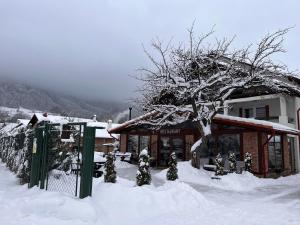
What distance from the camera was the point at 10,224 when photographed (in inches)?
265

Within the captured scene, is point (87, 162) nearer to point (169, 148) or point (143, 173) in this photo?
point (143, 173)

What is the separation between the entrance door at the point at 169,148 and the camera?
950 inches

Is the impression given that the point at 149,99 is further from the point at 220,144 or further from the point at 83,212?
the point at 83,212

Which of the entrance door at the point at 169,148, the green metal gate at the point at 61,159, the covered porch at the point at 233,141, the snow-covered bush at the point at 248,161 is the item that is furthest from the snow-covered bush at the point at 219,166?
the green metal gate at the point at 61,159

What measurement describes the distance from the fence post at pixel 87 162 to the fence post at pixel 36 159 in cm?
291

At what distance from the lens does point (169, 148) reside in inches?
976

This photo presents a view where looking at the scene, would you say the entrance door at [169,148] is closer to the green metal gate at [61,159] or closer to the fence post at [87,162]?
the green metal gate at [61,159]

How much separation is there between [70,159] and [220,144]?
12.1 metres

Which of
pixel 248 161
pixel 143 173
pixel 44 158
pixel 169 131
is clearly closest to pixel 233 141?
pixel 248 161

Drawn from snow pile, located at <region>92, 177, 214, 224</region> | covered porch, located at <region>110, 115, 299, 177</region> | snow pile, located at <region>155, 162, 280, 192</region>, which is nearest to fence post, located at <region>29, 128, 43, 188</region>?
snow pile, located at <region>92, 177, 214, 224</region>

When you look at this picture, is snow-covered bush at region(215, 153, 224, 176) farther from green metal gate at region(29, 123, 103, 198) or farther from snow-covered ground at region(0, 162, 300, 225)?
green metal gate at region(29, 123, 103, 198)

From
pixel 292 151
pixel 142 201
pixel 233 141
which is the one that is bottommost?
pixel 142 201

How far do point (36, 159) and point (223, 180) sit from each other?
28.8 feet

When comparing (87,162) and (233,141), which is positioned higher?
(233,141)
